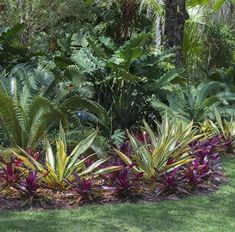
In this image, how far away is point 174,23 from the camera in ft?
41.5

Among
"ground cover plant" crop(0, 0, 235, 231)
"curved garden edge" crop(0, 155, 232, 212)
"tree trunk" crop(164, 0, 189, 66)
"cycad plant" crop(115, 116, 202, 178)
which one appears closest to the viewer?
"curved garden edge" crop(0, 155, 232, 212)

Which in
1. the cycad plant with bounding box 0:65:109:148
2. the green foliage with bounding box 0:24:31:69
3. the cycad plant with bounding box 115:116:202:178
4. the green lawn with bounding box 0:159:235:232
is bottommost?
the green lawn with bounding box 0:159:235:232

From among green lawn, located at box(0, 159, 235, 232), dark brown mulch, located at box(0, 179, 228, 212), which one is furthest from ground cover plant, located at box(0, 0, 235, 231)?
green lawn, located at box(0, 159, 235, 232)

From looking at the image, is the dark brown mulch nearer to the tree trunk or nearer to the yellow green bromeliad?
the yellow green bromeliad

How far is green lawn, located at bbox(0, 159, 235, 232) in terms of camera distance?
5.34 metres

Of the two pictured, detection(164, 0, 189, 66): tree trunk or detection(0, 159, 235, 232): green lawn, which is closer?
detection(0, 159, 235, 232): green lawn

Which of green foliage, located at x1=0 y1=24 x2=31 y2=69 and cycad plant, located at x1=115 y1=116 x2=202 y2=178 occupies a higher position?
green foliage, located at x1=0 y1=24 x2=31 y2=69

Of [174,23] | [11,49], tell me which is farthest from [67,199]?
[174,23]

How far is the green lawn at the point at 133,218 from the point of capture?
5.34m

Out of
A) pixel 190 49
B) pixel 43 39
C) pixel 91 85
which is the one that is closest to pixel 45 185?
pixel 91 85

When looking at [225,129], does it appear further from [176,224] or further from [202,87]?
[176,224]

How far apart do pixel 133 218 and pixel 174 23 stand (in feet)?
25.9

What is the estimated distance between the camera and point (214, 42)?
69.0 feet

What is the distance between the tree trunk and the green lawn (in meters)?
6.84
